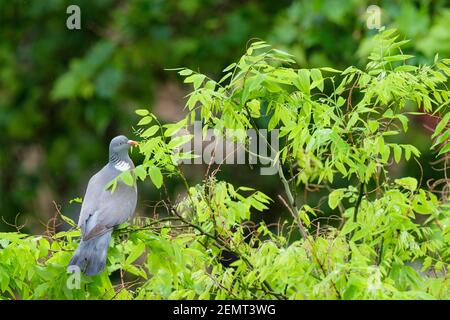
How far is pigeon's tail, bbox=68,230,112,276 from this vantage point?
7.32ft

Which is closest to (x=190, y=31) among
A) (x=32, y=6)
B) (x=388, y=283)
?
(x=32, y=6)

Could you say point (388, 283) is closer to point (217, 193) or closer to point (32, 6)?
point (217, 193)

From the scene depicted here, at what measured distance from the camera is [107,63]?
5.36 m

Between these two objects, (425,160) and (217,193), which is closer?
(217,193)

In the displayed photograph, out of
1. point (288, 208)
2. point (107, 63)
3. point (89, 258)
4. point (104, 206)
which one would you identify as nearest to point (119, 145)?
point (104, 206)

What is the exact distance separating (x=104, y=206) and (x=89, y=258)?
0.60ft

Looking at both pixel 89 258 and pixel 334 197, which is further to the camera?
pixel 334 197

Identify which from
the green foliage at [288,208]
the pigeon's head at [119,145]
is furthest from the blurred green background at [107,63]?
the green foliage at [288,208]

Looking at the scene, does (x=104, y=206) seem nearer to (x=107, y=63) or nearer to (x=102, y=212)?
(x=102, y=212)

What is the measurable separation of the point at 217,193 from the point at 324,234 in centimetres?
27

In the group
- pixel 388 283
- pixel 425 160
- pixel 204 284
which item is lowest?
pixel 425 160

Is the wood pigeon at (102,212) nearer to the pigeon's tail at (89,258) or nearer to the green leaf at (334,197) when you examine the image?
the pigeon's tail at (89,258)

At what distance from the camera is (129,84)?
5.65 meters

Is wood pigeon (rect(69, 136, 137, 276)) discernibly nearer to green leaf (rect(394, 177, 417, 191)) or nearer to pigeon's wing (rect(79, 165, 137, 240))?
pigeon's wing (rect(79, 165, 137, 240))
